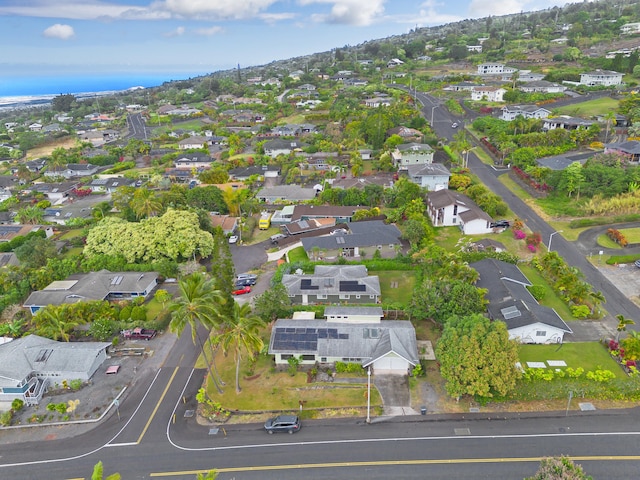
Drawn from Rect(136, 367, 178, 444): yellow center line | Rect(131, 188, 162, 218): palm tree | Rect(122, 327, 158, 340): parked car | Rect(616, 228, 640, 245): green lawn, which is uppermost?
Rect(131, 188, 162, 218): palm tree

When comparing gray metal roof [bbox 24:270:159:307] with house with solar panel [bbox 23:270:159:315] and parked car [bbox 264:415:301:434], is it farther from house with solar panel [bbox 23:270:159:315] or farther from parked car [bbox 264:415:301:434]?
parked car [bbox 264:415:301:434]

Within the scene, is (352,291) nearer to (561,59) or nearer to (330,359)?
(330,359)

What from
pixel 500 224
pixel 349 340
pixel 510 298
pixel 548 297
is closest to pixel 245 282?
pixel 349 340

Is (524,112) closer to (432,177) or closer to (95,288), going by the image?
(432,177)

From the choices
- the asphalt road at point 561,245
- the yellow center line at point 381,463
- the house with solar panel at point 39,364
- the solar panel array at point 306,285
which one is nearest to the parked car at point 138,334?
the house with solar panel at point 39,364

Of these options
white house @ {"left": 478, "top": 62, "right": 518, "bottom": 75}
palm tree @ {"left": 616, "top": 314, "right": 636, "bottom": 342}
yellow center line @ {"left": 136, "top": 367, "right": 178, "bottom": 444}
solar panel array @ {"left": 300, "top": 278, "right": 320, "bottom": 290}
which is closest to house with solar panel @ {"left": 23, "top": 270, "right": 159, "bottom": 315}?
yellow center line @ {"left": 136, "top": 367, "right": 178, "bottom": 444}

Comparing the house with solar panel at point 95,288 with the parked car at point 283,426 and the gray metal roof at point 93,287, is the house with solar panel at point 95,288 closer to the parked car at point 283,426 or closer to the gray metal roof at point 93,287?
the gray metal roof at point 93,287
